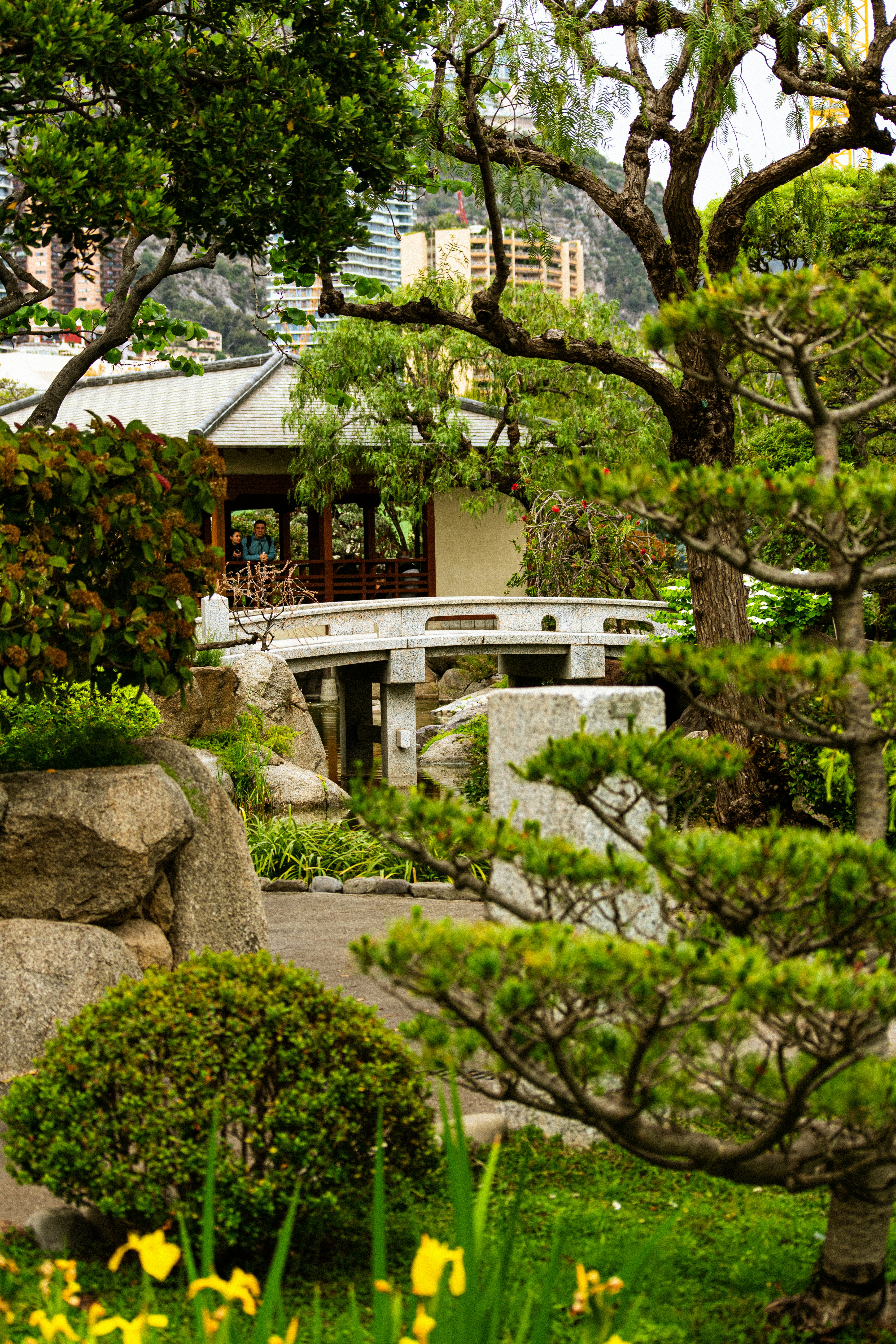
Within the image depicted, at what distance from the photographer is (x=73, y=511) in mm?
5750

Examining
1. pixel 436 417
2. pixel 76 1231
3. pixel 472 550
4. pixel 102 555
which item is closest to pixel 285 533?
pixel 472 550

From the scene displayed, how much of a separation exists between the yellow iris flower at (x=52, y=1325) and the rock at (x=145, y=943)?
139 inches

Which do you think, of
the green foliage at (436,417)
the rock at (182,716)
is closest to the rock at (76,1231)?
the rock at (182,716)

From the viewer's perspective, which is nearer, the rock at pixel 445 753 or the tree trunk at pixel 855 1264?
the tree trunk at pixel 855 1264

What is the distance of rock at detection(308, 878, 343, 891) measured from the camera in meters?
10.6

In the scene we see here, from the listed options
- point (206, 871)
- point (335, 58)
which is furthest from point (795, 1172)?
point (335, 58)

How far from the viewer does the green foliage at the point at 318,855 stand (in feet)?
36.1

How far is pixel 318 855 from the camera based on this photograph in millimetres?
11125

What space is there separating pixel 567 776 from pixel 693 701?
535 millimetres

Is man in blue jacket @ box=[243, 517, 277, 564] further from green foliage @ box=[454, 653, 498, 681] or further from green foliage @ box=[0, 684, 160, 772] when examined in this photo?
green foliage @ box=[0, 684, 160, 772]

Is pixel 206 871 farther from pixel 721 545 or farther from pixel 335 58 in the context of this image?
pixel 335 58

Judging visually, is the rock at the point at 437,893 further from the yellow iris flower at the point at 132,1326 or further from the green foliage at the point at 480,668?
the green foliage at the point at 480,668

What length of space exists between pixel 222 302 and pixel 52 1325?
98825 mm

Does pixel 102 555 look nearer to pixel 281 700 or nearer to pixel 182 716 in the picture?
pixel 182 716
